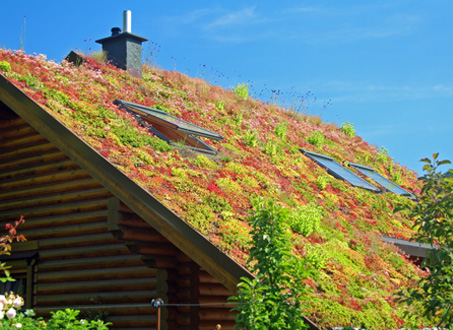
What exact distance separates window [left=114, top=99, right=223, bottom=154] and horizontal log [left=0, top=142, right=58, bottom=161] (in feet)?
7.35

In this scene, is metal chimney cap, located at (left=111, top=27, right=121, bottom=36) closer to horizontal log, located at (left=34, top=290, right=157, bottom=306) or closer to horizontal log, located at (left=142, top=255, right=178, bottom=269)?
horizontal log, located at (left=34, top=290, right=157, bottom=306)

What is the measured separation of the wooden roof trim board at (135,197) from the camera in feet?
32.2

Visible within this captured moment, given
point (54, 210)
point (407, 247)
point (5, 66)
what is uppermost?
point (5, 66)

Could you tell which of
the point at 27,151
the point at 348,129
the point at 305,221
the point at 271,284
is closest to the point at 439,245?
the point at 271,284

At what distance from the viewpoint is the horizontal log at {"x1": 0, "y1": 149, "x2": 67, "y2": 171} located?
13.3 m

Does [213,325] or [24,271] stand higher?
[24,271]

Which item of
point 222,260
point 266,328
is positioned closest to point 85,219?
point 222,260

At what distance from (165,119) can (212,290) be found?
4.76 metres

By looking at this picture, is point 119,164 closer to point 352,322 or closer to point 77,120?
point 77,120

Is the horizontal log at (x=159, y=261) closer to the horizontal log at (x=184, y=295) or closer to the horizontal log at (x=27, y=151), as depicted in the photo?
the horizontal log at (x=184, y=295)

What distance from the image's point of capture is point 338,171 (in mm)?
18984

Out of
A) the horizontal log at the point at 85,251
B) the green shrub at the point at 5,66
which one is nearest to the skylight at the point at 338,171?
the horizontal log at the point at 85,251

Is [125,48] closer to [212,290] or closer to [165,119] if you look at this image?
[165,119]

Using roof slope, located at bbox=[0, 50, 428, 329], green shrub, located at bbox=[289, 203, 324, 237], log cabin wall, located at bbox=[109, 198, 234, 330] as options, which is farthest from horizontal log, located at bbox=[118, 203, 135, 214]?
green shrub, located at bbox=[289, 203, 324, 237]
